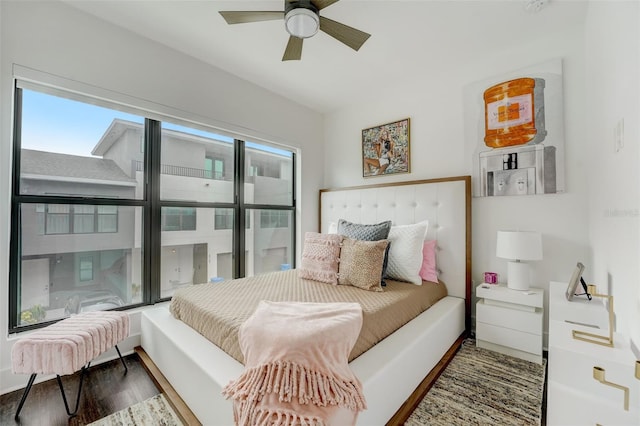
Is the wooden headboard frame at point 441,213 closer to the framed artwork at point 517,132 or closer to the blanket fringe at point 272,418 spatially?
the framed artwork at point 517,132

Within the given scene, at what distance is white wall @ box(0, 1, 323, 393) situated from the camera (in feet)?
5.74

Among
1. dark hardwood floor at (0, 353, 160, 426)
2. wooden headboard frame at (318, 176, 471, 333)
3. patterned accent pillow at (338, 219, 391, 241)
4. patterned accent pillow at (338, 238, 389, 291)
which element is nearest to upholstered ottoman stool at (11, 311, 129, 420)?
dark hardwood floor at (0, 353, 160, 426)

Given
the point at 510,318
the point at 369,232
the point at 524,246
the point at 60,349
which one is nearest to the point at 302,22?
the point at 369,232

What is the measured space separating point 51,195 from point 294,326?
6.88ft

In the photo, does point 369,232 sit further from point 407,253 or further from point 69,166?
point 69,166

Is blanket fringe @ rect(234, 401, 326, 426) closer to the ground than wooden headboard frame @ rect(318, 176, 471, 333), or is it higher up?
closer to the ground

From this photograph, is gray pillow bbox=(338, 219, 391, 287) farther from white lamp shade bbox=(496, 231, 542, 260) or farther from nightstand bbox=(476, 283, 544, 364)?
white lamp shade bbox=(496, 231, 542, 260)

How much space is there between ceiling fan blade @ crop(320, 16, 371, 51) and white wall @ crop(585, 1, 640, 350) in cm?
126

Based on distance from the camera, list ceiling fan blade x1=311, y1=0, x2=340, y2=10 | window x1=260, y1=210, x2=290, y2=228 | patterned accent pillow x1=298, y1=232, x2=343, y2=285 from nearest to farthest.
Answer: ceiling fan blade x1=311, y1=0, x2=340, y2=10, patterned accent pillow x1=298, y1=232, x2=343, y2=285, window x1=260, y1=210, x2=290, y2=228

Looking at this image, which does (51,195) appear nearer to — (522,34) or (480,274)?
(480,274)

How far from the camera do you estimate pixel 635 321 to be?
1008 mm

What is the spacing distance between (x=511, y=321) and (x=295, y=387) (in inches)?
76.7

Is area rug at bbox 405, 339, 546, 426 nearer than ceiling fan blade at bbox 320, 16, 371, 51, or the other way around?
area rug at bbox 405, 339, 546, 426

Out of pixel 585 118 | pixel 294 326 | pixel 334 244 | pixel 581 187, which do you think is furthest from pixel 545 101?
pixel 294 326
